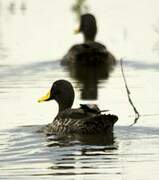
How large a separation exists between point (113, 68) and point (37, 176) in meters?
10.9

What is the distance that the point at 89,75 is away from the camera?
2250 cm

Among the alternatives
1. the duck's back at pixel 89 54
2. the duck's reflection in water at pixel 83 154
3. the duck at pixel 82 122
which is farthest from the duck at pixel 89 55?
the duck's reflection in water at pixel 83 154

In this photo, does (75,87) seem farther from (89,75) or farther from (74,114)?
(74,114)

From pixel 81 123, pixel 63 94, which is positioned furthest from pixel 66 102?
pixel 81 123

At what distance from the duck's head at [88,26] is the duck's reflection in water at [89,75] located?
2546 millimetres

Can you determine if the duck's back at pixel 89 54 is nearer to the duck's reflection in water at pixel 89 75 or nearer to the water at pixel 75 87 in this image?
the duck's reflection in water at pixel 89 75

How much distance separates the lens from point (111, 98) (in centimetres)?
1858

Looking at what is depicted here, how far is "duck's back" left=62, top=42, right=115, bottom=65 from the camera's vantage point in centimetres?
2369

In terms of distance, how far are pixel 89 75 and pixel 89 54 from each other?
1.47m

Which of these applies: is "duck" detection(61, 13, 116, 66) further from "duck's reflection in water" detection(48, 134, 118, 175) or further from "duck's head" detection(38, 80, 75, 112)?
"duck's reflection in water" detection(48, 134, 118, 175)

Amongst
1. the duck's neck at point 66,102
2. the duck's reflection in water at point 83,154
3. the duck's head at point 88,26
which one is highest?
the duck's head at point 88,26

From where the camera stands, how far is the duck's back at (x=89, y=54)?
23688 millimetres

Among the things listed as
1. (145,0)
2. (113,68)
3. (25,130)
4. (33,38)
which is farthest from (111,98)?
(145,0)

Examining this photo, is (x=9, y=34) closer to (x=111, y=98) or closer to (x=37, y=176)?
(x=111, y=98)
